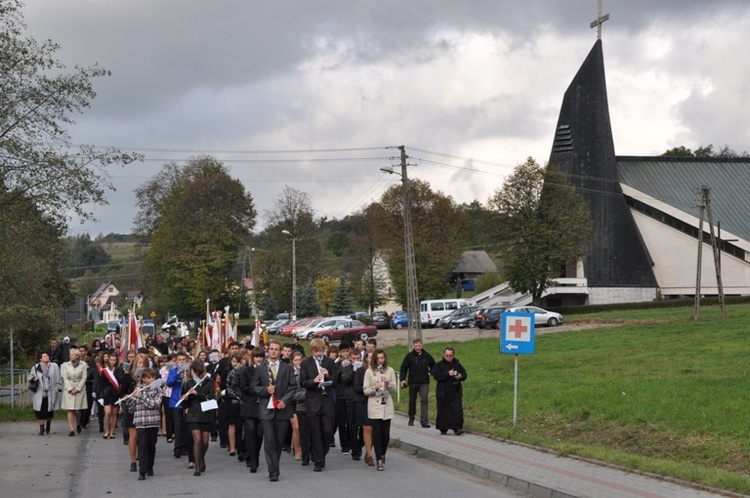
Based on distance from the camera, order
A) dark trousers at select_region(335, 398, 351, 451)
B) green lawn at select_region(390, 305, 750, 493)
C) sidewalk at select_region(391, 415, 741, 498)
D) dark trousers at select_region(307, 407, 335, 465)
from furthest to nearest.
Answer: dark trousers at select_region(335, 398, 351, 451) → green lawn at select_region(390, 305, 750, 493) → dark trousers at select_region(307, 407, 335, 465) → sidewalk at select_region(391, 415, 741, 498)

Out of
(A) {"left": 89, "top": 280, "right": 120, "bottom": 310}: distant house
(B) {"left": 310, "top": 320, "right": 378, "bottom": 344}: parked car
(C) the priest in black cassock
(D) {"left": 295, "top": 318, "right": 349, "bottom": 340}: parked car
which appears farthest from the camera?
(A) {"left": 89, "top": 280, "right": 120, "bottom": 310}: distant house

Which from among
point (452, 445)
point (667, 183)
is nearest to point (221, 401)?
point (452, 445)

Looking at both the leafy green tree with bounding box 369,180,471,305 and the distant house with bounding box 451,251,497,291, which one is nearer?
the leafy green tree with bounding box 369,180,471,305

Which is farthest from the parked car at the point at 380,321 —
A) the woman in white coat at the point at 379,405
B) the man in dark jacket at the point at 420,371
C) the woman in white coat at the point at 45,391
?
the woman in white coat at the point at 379,405

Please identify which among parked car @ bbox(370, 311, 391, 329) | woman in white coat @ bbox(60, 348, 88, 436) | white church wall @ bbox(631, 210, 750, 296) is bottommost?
woman in white coat @ bbox(60, 348, 88, 436)

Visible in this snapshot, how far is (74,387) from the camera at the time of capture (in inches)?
845

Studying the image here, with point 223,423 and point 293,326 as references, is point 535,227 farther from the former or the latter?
point 223,423

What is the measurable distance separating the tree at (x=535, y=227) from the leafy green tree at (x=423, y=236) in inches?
220

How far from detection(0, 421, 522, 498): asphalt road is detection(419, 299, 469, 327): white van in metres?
51.7

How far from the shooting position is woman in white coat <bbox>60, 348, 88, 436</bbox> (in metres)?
21.4

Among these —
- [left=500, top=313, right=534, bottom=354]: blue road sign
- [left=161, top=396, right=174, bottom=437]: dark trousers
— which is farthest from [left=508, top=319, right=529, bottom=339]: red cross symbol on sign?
[left=161, top=396, right=174, bottom=437]: dark trousers

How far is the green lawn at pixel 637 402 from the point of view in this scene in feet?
50.9

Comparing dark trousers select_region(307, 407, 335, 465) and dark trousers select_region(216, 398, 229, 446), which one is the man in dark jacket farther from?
dark trousers select_region(307, 407, 335, 465)

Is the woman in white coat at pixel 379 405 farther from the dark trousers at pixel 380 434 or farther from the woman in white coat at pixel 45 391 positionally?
the woman in white coat at pixel 45 391
